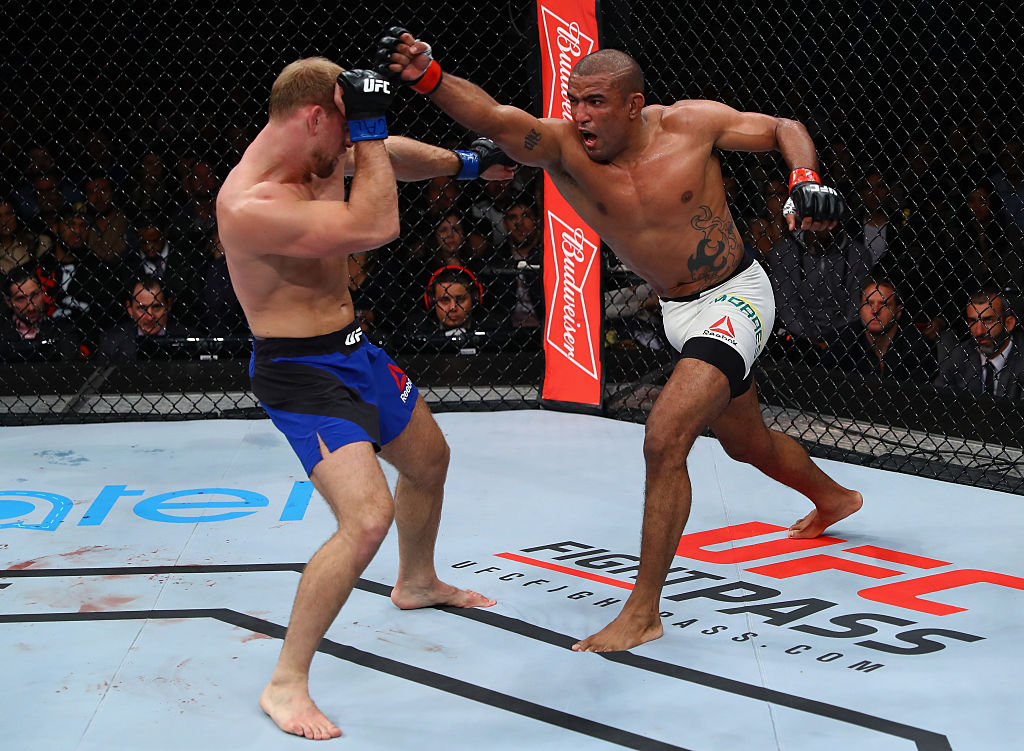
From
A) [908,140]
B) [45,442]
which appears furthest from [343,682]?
[908,140]

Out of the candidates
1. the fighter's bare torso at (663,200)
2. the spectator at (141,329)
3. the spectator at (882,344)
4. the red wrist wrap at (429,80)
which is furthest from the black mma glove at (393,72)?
the spectator at (141,329)

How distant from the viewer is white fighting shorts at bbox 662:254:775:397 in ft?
7.73

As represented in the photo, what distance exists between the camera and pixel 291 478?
3.39m

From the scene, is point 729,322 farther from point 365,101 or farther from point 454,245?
point 454,245

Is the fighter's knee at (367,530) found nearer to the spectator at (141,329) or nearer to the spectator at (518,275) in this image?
the spectator at (518,275)

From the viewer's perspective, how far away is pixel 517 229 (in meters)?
4.86

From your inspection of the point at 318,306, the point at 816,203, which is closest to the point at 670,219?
the point at 816,203

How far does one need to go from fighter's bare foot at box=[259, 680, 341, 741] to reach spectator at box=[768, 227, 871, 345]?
2.82m

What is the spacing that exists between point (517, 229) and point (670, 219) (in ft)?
8.03

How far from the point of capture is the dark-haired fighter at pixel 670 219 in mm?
2221

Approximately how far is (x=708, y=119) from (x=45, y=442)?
2593 millimetres

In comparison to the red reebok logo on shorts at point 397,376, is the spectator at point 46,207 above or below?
below

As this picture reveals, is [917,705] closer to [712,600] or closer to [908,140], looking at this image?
[712,600]

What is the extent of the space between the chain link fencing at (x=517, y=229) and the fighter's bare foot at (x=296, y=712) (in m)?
2.22
